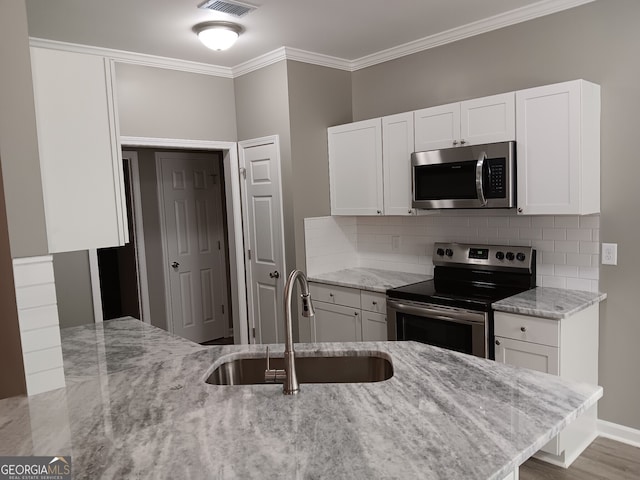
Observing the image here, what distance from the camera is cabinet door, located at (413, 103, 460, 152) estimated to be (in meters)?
3.34

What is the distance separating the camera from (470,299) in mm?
3064

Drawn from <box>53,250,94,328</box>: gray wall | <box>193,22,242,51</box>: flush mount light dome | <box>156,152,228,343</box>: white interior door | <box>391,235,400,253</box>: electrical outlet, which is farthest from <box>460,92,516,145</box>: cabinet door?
<box>156,152,228,343</box>: white interior door

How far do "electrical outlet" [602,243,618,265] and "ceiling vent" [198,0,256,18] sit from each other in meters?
2.55

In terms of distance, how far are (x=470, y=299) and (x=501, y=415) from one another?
1642 millimetres

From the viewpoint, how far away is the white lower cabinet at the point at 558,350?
2.73 meters

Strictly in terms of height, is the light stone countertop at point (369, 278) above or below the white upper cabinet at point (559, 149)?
below

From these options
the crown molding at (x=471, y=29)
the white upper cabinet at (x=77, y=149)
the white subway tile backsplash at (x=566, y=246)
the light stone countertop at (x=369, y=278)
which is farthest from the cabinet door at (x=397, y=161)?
the white upper cabinet at (x=77, y=149)

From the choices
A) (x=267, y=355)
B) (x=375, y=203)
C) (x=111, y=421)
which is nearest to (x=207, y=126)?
(x=375, y=203)

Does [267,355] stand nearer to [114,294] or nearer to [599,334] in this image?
[599,334]

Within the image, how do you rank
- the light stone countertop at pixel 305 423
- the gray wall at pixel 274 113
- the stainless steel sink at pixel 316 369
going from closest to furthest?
the light stone countertop at pixel 305 423, the stainless steel sink at pixel 316 369, the gray wall at pixel 274 113

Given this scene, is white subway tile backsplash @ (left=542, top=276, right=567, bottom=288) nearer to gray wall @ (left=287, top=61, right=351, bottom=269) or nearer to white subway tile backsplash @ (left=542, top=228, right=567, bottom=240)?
white subway tile backsplash @ (left=542, top=228, right=567, bottom=240)

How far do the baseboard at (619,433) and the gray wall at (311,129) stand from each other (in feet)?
7.72

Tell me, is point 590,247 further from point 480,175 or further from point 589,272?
point 480,175

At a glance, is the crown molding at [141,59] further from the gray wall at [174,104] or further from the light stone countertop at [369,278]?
the light stone countertop at [369,278]
